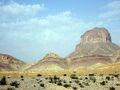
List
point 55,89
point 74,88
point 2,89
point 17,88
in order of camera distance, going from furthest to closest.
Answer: point 74,88, point 55,89, point 17,88, point 2,89

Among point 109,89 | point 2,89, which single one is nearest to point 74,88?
point 109,89

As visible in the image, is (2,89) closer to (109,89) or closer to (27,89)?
(27,89)

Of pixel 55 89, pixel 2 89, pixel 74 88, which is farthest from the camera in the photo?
pixel 74 88

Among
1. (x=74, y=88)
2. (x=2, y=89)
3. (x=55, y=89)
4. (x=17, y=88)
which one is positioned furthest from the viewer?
(x=74, y=88)

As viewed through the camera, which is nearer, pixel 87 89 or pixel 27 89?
pixel 27 89

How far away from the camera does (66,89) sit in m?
32.5

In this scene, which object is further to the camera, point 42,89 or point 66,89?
point 66,89

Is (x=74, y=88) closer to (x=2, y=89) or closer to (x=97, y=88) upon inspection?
(x=97, y=88)

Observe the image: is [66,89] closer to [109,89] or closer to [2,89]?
[109,89]

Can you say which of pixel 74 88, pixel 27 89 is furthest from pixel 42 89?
pixel 74 88

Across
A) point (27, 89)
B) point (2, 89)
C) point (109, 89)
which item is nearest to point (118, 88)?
point (109, 89)

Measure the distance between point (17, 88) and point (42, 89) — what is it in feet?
9.17

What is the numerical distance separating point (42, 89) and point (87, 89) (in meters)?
6.31

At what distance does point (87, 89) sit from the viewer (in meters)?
34.0
